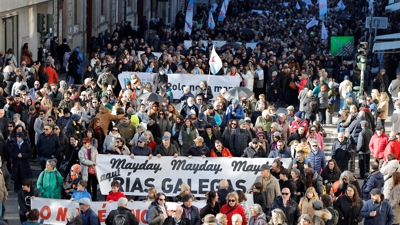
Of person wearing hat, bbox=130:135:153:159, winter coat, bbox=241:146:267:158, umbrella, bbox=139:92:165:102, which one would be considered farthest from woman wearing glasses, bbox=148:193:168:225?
umbrella, bbox=139:92:165:102

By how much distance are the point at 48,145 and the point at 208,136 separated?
10.1 ft

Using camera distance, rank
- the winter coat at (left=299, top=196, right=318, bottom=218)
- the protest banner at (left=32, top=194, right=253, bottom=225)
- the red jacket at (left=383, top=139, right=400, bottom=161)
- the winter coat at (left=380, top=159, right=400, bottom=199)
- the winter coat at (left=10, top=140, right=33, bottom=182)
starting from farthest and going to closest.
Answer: the red jacket at (left=383, top=139, right=400, bottom=161)
the winter coat at (left=10, top=140, right=33, bottom=182)
the winter coat at (left=380, top=159, right=400, bottom=199)
the protest banner at (left=32, top=194, right=253, bottom=225)
the winter coat at (left=299, top=196, right=318, bottom=218)

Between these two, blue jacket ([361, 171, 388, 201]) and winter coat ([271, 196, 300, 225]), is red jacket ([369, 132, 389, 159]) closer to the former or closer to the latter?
blue jacket ([361, 171, 388, 201])

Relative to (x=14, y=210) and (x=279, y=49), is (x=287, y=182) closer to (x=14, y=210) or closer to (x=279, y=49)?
(x=14, y=210)

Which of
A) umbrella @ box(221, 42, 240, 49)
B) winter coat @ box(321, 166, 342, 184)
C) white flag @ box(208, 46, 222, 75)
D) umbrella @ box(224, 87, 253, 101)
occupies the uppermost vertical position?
umbrella @ box(221, 42, 240, 49)

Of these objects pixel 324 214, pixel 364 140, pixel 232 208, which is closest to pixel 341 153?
pixel 364 140

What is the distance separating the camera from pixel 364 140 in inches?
902

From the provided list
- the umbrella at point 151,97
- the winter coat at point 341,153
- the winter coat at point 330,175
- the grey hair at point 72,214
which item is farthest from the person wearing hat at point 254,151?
the umbrella at point 151,97

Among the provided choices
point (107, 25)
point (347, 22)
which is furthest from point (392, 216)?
point (347, 22)

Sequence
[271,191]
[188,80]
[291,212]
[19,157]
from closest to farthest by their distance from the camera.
→ [291,212], [271,191], [19,157], [188,80]

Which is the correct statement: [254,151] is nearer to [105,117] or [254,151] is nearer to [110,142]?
[110,142]

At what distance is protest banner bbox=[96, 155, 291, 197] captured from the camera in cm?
1908

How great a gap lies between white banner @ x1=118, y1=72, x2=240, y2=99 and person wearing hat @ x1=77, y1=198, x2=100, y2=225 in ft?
48.2

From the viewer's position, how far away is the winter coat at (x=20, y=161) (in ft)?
67.2
